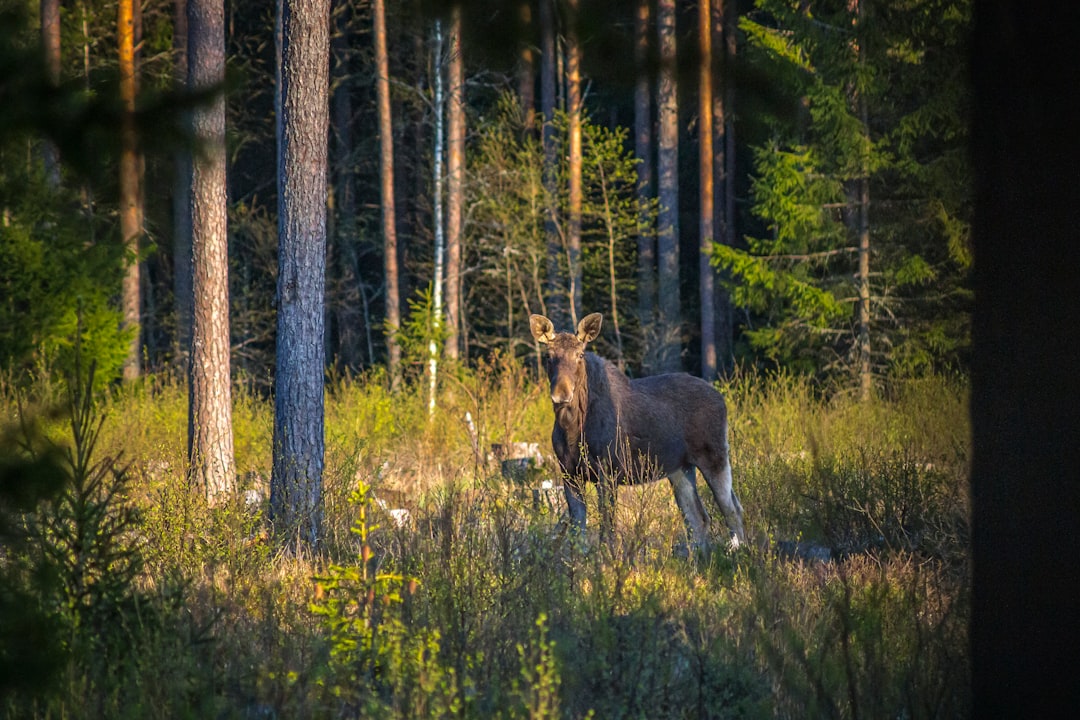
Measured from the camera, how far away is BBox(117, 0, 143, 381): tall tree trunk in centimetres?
230

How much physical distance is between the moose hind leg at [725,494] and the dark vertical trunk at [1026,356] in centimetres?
561

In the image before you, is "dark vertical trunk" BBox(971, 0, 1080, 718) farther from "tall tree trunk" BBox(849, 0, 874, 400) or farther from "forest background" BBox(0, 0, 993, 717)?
"tall tree trunk" BBox(849, 0, 874, 400)

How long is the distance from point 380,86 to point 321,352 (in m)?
17.9

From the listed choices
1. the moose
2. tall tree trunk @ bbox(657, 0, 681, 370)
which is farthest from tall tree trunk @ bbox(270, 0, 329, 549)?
tall tree trunk @ bbox(657, 0, 681, 370)

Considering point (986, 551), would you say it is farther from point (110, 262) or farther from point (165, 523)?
point (110, 262)

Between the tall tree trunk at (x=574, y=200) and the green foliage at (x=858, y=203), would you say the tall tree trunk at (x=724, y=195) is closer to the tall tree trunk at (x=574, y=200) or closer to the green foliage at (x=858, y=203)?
the tall tree trunk at (x=574, y=200)

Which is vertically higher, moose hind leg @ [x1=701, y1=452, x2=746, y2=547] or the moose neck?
the moose neck

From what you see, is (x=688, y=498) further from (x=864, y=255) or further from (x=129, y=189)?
(x=864, y=255)

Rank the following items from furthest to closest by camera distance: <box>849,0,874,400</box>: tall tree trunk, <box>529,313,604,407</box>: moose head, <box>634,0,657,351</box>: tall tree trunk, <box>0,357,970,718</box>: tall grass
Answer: <box>634,0,657,351</box>: tall tree trunk, <box>849,0,874,400</box>: tall tree trunk, <box>529,313,604,407</box>: moose head, <box>0,357,970,718</box>: tall grass

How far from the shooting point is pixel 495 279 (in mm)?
27625

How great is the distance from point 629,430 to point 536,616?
3.94m

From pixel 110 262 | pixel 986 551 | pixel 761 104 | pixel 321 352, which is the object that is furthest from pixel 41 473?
pixel 110 262

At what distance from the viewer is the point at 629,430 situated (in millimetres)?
9070

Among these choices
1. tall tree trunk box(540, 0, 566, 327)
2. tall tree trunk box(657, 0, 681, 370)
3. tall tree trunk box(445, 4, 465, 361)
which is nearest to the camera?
tall tree trunk box(445, 4, 465, 361)
